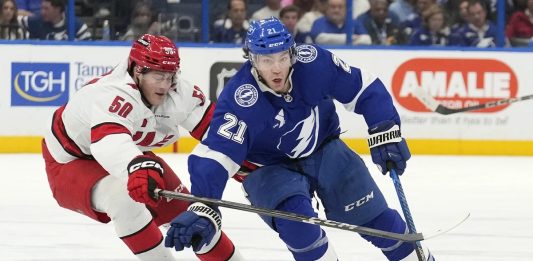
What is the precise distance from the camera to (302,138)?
3.99 meters

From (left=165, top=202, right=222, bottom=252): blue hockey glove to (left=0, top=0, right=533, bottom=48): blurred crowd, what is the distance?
5.28 m

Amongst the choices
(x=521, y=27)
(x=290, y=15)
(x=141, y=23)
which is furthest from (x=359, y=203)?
(x=521, y=27)

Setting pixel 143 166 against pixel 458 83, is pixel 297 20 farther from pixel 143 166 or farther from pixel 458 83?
pixel 143 166

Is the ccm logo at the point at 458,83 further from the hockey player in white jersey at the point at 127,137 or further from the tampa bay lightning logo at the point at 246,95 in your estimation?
the tampa bay lightning logo at the point at 246,95

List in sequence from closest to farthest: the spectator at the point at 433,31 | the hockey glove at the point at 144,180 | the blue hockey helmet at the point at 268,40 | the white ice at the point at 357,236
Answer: the hockey glove at the point at 144,180 → the blue hockey helmet at the point at 268,40 → the white ice at the point at 357,236 → the spectator at the point at 433,31

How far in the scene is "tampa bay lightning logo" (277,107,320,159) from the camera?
397cm

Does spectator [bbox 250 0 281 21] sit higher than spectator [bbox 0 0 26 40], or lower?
higher

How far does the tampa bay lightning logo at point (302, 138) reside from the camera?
3.97m

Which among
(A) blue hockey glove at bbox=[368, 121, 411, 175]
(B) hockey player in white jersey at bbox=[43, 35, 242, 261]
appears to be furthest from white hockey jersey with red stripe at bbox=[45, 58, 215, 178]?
(A) blue hockey glove at bbox=[368, 121, 411, 175]

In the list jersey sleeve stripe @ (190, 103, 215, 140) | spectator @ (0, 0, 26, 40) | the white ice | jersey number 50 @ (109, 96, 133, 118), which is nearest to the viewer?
jersey number 50 @ (109, 96, 133, 118)

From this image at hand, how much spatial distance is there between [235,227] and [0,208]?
4.13ft

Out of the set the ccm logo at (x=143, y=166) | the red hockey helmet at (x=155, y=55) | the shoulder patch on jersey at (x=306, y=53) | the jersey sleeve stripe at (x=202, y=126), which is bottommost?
the jersey sleeve stripe at (x=202, y=126)

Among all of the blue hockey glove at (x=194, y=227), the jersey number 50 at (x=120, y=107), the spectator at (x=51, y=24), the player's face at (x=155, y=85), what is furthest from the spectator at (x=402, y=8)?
the blue hockey glove at (x=194, y=227)

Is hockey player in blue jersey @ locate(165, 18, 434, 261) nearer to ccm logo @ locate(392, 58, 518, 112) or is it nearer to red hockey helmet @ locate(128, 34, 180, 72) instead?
red hockey helmet @ locate(128, 34, 180, 72)
